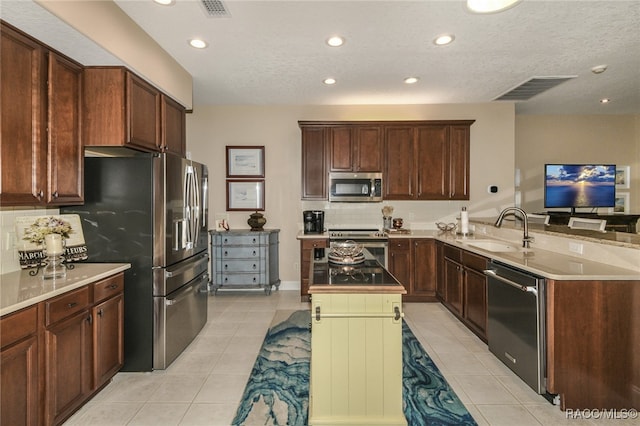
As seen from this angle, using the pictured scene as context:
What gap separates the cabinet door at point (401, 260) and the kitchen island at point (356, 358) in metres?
2.74

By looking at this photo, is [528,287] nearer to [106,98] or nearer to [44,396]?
[44,396]

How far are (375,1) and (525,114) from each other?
4.69 metres

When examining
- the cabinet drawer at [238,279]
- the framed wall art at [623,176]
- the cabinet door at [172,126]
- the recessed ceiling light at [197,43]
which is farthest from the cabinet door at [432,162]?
the framed wall art at [623,176]

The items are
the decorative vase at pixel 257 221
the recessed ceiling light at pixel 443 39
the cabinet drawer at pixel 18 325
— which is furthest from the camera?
the decorative vase at pixel 257 221

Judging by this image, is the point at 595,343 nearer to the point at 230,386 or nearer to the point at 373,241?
the point at 230,386

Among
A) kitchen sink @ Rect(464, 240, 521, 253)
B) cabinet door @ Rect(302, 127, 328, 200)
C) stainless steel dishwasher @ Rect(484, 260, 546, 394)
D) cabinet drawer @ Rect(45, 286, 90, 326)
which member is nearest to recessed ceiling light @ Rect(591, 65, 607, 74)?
kitchen sink @ Rect(464, 240, 521, 253)

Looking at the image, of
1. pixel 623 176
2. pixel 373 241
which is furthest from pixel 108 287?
pixel 623 176

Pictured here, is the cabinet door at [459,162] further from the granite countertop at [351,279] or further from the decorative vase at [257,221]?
the granite countertop at [351,279]

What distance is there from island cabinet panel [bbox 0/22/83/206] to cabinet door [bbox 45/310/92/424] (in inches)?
32.1

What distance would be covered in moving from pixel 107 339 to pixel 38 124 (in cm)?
156

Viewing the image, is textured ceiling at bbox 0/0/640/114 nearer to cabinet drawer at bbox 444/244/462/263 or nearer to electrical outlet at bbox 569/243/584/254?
Answer: electrical outlet at bbox 569/243/584/254

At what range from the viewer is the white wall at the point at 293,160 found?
17.3 feet

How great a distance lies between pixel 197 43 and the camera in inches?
125

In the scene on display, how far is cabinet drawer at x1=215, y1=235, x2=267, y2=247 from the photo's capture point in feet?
15.7
